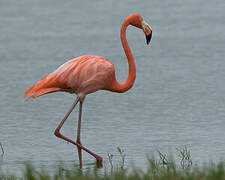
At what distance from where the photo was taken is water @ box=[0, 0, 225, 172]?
30.0 feet

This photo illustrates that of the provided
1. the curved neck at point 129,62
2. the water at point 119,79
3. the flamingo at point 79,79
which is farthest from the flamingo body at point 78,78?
the water at point 119,79

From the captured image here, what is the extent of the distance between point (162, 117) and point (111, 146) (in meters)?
1.80

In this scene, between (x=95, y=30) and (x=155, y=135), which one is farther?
(x=95, y=30)

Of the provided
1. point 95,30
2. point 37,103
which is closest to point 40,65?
point 37,103

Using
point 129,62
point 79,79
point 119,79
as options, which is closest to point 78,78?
point 79,79

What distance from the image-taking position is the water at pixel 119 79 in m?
9.13

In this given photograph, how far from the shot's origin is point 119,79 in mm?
12852

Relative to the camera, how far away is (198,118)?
10.4 meters

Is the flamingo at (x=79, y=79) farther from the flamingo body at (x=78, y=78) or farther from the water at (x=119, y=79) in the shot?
the water at (x=119, y=79)

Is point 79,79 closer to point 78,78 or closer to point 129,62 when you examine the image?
point 78,78

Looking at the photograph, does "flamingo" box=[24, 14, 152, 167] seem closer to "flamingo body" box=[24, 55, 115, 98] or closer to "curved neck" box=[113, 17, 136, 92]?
"flamingo body" box=[24, 55, 115, 98]

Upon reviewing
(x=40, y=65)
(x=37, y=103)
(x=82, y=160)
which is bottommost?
(x=82, y=160)

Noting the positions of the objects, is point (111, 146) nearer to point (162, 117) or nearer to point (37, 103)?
point (162, 117)

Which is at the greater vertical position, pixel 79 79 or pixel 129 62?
pixel 129 62
